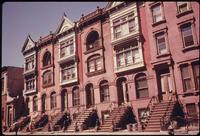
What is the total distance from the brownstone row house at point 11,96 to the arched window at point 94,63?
15820 millimetres

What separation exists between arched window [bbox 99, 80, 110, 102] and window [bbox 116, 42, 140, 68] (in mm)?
2889

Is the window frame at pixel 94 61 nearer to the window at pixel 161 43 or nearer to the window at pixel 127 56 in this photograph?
the window at pixel 127 56

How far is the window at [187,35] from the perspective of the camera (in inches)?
824

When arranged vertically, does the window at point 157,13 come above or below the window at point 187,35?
above

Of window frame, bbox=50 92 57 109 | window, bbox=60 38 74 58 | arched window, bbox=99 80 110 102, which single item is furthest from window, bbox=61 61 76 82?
arched window, bbox=99 80 110 102

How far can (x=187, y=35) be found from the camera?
69.4ft

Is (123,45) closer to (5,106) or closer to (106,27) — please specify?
(106,27)

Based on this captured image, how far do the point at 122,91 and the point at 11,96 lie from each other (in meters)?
23.0

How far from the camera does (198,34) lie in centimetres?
2027

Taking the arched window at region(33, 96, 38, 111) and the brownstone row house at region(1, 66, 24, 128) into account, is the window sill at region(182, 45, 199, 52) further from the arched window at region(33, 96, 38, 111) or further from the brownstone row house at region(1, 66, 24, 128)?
the brownstone row house at region(1, 66, 24, 128)

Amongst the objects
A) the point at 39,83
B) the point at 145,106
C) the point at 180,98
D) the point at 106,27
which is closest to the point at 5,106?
the point at 39,83

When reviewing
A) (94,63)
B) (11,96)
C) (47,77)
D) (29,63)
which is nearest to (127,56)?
(94,63)

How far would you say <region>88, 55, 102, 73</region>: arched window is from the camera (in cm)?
2837

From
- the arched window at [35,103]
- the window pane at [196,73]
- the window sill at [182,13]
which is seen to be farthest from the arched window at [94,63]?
the arched window at [35,103]
